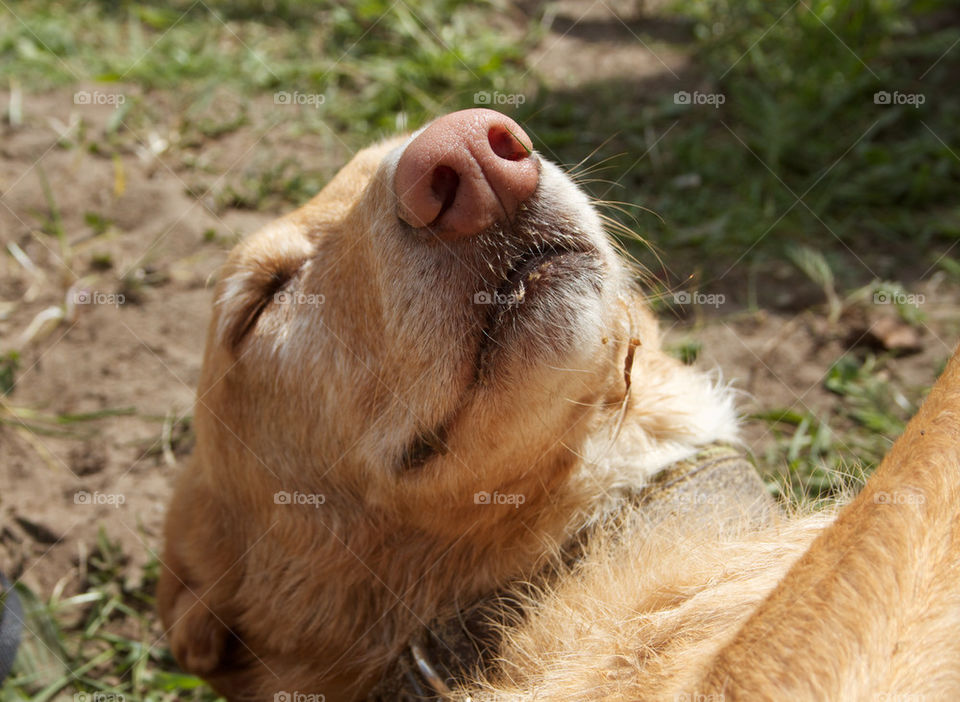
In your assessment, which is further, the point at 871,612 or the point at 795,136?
the point at 795,136

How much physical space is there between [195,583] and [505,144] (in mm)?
2059

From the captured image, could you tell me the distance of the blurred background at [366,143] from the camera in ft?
13.2

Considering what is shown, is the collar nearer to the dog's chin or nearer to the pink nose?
the dog's chin

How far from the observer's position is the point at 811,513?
2836 mm

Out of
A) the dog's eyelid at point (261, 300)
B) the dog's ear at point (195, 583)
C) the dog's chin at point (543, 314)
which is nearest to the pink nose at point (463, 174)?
the dog's chin at point (543, 314)

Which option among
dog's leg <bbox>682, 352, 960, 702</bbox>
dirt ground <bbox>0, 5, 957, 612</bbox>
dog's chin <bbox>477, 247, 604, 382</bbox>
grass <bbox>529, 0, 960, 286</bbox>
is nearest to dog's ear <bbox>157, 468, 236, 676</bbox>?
dirt ground <bbox>0, 5, 957, 612</bbox>

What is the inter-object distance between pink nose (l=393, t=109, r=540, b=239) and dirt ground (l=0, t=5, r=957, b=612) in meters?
2.22

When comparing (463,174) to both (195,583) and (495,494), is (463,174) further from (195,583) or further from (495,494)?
(195,583)

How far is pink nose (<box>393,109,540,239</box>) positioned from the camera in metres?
2.23

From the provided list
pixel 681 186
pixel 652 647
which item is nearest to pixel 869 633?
pixel 652 647

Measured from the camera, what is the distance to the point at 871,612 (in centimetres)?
186

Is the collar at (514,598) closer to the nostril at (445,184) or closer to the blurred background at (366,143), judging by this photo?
the blurred background at (366,143)

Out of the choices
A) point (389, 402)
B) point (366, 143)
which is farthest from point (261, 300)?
point (366, 143)

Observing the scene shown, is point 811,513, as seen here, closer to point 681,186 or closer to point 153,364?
point 681,186
